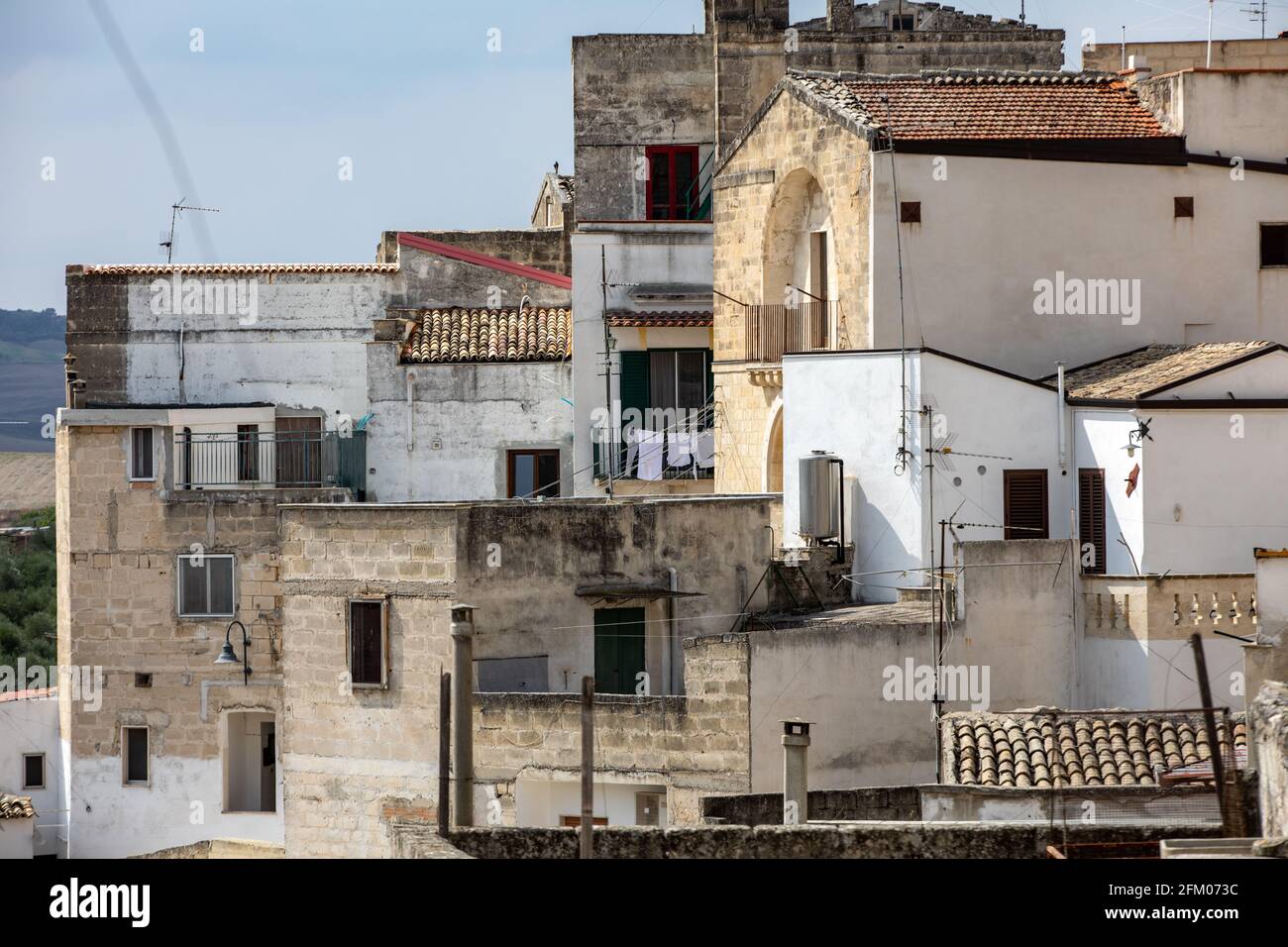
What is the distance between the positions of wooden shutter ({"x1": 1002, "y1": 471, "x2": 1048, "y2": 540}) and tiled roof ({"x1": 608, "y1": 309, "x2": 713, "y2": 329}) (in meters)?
11.0

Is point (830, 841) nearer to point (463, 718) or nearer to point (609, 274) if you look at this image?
point (463, 718)

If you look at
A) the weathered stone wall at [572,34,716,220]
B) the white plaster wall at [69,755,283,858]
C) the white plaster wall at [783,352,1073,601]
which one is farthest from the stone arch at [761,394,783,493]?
the white plaster wall at [69,755,283,858]

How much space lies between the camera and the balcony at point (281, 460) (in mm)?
41312

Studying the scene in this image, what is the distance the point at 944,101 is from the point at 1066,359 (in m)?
4.21

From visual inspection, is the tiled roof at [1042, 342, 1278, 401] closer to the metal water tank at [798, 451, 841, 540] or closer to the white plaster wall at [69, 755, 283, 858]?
the metal water tank at [798, 451, 841, 540]

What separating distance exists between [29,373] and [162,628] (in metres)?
87.1

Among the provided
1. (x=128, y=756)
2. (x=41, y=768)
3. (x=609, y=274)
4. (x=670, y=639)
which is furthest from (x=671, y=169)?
(x=41, y=768)

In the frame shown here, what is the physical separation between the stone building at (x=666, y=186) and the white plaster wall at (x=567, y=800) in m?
12.4

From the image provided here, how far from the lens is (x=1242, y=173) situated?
34.8 metres

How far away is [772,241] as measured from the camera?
36938 mm

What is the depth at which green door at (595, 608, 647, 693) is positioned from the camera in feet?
98.1
